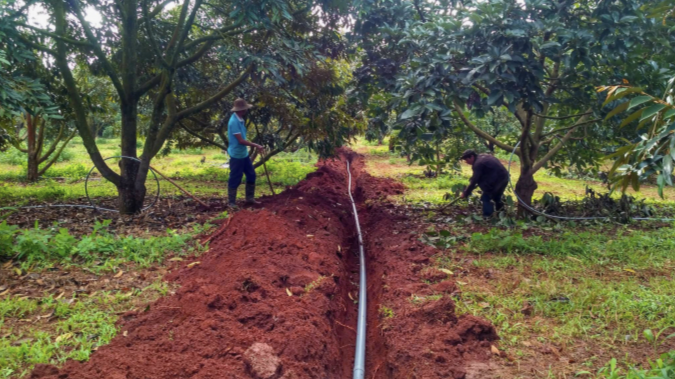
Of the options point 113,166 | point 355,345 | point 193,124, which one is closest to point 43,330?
point 355,345

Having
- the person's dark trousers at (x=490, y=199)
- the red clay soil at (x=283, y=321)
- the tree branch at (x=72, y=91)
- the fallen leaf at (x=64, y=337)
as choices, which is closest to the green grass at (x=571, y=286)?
the red clay soil at (x=283, y=321)

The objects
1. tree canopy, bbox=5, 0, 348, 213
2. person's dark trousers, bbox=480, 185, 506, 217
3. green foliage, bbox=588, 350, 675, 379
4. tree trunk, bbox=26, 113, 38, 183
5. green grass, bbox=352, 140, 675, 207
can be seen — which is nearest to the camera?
green foliage, bbox=588, 350, 675, 379

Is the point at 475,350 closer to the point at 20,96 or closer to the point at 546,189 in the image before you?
the point at 20,96

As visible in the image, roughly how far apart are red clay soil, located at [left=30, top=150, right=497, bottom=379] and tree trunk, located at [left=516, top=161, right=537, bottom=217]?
96.1 inches

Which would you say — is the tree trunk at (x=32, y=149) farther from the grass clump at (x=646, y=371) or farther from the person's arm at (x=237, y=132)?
the grass clump at (x=646, y=371)

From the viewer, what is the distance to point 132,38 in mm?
6949

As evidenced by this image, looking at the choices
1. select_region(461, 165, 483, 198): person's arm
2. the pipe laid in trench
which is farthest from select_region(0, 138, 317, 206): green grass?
the pipe laid in trench

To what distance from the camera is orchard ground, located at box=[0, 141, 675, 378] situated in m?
3.12

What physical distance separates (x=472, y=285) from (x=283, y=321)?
1.81 m

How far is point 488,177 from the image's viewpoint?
741 centimetres

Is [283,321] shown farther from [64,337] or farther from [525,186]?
[525,186]

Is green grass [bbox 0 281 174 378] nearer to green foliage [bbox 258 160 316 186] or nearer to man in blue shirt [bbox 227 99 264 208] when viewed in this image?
man in blue shirt [bbox 227 99 264 208]

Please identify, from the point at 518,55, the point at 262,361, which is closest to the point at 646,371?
the point at 262,361

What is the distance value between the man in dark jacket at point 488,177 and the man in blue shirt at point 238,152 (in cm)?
336
